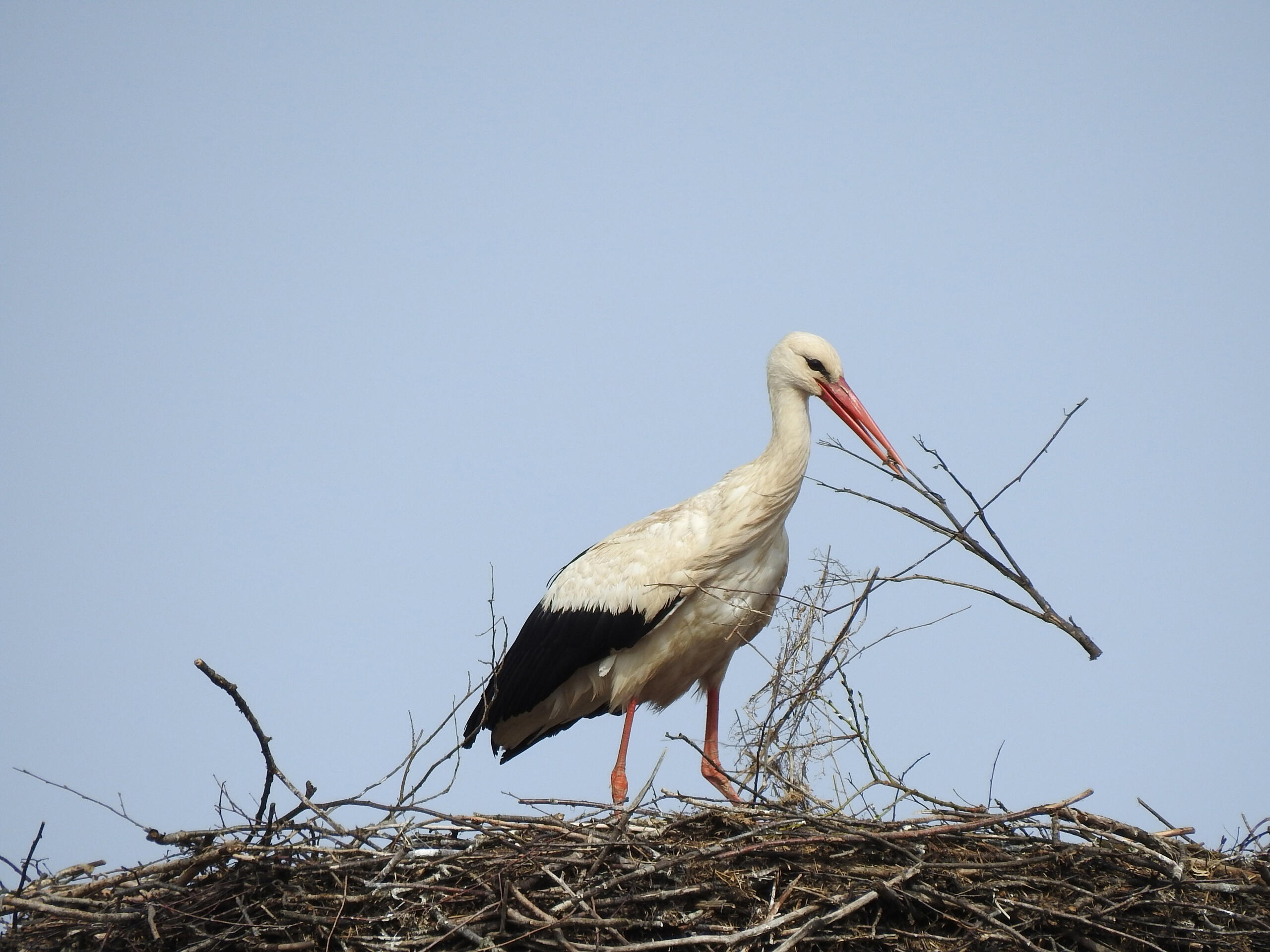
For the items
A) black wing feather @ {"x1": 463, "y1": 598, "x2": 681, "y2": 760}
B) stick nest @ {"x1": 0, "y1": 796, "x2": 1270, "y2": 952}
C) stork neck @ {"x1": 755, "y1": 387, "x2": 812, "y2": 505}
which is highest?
stork neck @ {"x1": 755, "y1": 387, "x2": 812, "y2": 505}

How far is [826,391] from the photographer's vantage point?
6387 mm

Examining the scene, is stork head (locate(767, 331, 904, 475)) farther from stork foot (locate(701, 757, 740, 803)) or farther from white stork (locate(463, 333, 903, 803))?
stork foot (locate(701, 757, 740, 803))

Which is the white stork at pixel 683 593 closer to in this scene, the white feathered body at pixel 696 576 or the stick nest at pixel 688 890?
the white feathered body at pixel 696 576

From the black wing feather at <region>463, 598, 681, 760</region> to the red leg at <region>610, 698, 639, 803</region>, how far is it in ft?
0.93

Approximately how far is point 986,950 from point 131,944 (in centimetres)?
282

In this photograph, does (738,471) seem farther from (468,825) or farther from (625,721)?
(468,825)

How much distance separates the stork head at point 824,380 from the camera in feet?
20.7

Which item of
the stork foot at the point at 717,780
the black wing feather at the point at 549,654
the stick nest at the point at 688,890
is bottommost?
the stick nest at the point at 688,890

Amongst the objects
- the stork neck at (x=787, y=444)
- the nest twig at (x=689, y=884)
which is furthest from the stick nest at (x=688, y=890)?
the stork neck at (x=787, y=444)

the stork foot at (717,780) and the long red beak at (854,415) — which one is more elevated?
the long red beak at (854,415)

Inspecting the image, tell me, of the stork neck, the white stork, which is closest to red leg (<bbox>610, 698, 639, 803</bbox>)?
the white stork

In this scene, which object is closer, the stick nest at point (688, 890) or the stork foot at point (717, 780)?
the stick nest at point (688, 890)

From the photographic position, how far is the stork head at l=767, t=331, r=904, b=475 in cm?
632

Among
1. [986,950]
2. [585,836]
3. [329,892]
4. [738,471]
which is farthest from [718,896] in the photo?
[738,471]
